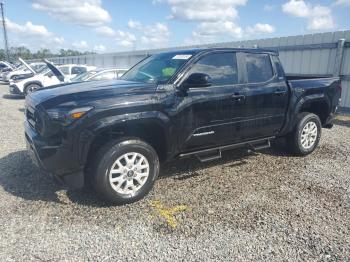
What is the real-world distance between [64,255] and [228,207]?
1.93m

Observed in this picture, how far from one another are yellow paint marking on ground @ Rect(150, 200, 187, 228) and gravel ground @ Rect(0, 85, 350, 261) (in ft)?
0.04

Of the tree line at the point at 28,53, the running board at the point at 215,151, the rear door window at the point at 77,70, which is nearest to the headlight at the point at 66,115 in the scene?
the running board at the point at 215,151

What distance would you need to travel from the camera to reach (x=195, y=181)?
456cm

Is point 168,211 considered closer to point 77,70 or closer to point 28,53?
point 77,70

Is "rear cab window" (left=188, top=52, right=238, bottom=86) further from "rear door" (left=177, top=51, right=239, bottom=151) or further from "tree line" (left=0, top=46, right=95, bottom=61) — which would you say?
"tree line" (left=0, top=46, right=95, bottom=61)

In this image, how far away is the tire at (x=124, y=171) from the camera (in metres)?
3.59

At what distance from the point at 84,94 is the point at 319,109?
4.50 metres

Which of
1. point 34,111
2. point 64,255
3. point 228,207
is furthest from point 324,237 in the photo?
point 34,111

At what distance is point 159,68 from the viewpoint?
178 inches

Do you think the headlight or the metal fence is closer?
the headlight

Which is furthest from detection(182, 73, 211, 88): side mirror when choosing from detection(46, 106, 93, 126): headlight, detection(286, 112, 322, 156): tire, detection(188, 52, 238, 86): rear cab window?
detection(286, 112, 322, 156): tire

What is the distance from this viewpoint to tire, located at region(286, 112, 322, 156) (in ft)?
18.1

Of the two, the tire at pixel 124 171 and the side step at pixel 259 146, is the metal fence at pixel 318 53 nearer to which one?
the side step at pixel 259 146

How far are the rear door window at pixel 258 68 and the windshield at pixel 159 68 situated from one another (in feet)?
3.42
